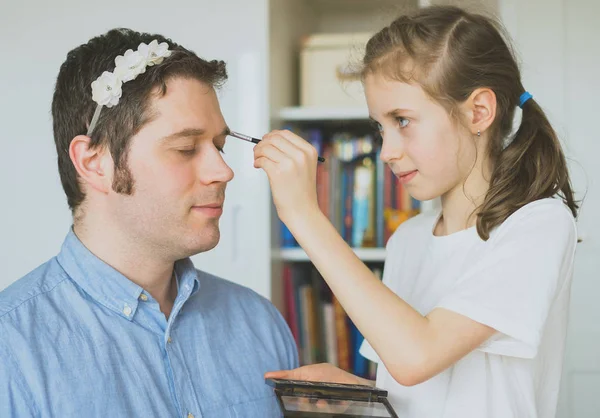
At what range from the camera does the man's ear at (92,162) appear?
140cm

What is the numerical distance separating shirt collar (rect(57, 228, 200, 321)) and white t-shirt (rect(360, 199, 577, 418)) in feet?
1.68

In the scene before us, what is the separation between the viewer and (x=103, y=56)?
142 cm

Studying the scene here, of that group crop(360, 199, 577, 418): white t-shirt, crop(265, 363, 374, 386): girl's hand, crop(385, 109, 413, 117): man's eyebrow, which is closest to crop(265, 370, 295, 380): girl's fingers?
crop(265, 363, 374, 386): girl's hand

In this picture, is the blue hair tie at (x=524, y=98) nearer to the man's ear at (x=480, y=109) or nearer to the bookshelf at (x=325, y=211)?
the man's ear at (x=480, y=109)

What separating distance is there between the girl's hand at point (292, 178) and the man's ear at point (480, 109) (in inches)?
12.3

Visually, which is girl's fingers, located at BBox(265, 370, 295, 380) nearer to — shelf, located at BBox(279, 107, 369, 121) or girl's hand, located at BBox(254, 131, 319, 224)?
girl's hand, located at BBox(254, 131, 319, 224)

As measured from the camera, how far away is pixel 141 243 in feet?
4.56

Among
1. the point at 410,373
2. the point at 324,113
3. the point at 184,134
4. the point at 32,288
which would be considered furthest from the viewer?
the point at 324,113

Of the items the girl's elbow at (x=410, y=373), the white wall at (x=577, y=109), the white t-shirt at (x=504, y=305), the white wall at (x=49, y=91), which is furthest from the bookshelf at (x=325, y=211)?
the girl's elbow at (x=410, y=373)

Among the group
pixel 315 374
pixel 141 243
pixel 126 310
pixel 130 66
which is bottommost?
pixel 315 374

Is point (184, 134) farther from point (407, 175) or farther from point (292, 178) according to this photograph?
point (407, 175)

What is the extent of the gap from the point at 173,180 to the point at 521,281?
25.4 inches

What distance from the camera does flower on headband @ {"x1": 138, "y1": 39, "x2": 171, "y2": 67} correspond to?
54.3 inches

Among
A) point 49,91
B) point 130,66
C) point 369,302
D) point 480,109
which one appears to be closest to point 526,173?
point 480,109
